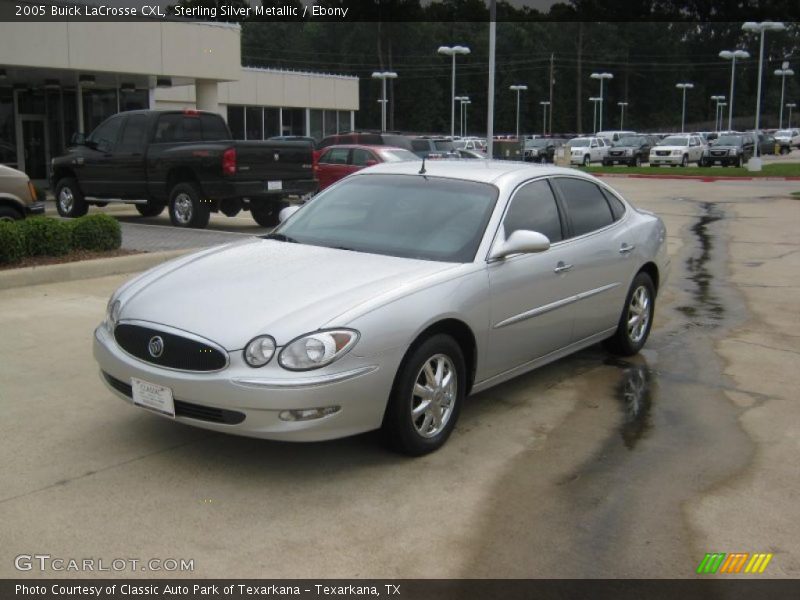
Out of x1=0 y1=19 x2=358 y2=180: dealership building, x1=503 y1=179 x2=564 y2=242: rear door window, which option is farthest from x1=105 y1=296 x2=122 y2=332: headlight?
x1=0 y1=19 x2=358 y2=180: dealership building

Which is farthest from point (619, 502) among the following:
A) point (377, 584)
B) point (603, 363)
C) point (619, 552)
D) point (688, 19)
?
Answer: point (688, 19)

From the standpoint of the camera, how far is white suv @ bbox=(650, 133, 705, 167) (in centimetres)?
4719

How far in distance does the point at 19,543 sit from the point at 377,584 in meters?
1.60

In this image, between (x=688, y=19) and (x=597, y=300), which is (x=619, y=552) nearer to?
(x=597, y=300)

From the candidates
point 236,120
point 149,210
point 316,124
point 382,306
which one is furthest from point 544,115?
point 382,306

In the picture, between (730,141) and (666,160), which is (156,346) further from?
(730,141)

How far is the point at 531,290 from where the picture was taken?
579cm

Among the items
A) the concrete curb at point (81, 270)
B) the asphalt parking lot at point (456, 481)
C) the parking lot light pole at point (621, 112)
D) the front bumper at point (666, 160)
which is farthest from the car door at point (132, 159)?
the parking lot light pole at point (621, 112)

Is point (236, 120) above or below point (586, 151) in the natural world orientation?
above

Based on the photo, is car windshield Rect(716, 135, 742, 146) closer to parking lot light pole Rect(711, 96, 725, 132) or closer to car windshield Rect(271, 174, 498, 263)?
car windshield Rect(271, 174, 498, 263)

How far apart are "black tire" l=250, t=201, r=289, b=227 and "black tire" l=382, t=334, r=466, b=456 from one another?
1134 cm

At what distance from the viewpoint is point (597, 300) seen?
6617mm

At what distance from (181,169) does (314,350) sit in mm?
11652

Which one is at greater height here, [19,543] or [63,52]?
[63,52]
